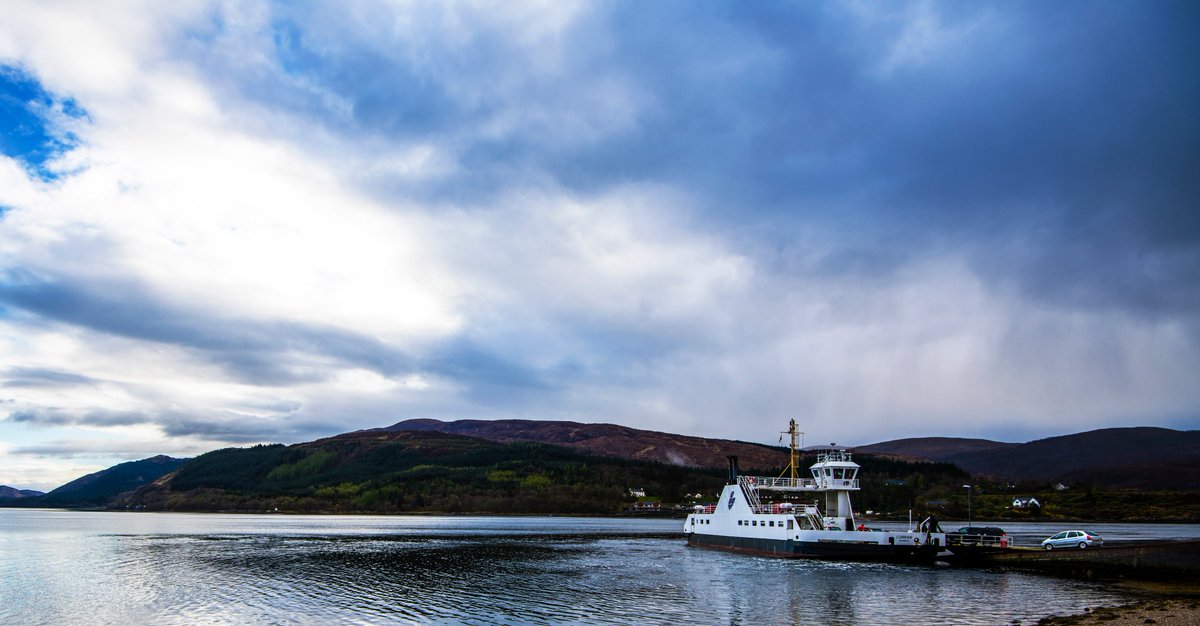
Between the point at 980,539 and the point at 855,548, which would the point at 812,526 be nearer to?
the point at 855,548

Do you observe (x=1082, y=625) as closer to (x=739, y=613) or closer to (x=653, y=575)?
(x=739, y=613)

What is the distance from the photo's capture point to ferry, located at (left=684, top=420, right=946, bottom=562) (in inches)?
2564

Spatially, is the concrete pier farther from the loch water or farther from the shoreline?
the shoreline

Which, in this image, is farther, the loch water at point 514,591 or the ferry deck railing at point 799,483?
the ferry deck railing at point 799,483

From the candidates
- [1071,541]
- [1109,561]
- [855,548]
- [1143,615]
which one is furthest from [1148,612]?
[1071,541]

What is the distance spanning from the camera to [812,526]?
223ft

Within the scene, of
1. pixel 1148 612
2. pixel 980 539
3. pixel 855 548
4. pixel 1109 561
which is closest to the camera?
pixel 1148 612

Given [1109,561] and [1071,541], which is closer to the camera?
[1109,561]

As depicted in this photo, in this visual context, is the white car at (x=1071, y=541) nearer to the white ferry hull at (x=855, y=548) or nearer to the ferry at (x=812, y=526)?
the ferry at (x=812, y=526)

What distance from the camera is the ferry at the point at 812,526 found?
6512 centimetres

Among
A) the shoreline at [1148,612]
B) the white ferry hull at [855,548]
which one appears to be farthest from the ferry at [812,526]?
the shoreline at [1148,612]

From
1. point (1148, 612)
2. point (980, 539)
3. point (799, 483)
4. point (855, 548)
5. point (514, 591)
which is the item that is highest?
point (799, 483)

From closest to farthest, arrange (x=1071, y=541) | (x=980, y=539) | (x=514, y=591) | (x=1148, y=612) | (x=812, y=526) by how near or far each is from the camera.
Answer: (x=1148, y=612), (x=514, y=591), (x=1071, y=541), (x=980, y=539), (x=812, y=526)

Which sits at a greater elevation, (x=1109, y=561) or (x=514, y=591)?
(x=1109, y=561)
